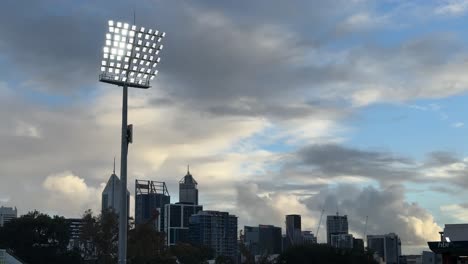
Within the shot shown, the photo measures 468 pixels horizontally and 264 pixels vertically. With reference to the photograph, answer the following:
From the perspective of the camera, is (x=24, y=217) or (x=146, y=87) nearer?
(x=146, y=87)

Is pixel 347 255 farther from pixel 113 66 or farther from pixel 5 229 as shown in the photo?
pixel 113 66

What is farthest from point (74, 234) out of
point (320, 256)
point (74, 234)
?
point (320, 256)

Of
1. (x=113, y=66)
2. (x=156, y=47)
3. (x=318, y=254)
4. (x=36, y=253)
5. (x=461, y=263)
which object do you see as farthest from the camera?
(x=318, y=254)

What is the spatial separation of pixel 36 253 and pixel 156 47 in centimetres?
11056

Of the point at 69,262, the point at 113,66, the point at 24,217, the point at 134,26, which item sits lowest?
the point at 69,262

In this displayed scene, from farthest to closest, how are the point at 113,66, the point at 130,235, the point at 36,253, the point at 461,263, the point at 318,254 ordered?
the point at 318,254
the point at 36,253
the point at 130,235
the point at 461,263
the point at 113,66

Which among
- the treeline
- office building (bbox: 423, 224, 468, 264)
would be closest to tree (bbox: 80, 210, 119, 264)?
the treeline

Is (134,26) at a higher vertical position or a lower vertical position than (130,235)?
higher

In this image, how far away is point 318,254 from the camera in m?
154

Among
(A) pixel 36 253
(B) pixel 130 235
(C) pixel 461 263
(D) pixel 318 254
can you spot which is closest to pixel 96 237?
(B) pixel 130 235

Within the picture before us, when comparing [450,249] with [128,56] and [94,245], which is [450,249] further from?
[94,245]

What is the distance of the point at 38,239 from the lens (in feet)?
474

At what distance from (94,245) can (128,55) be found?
102 m

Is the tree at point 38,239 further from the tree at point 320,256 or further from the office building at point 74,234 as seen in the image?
A: the tree at point 320,256
